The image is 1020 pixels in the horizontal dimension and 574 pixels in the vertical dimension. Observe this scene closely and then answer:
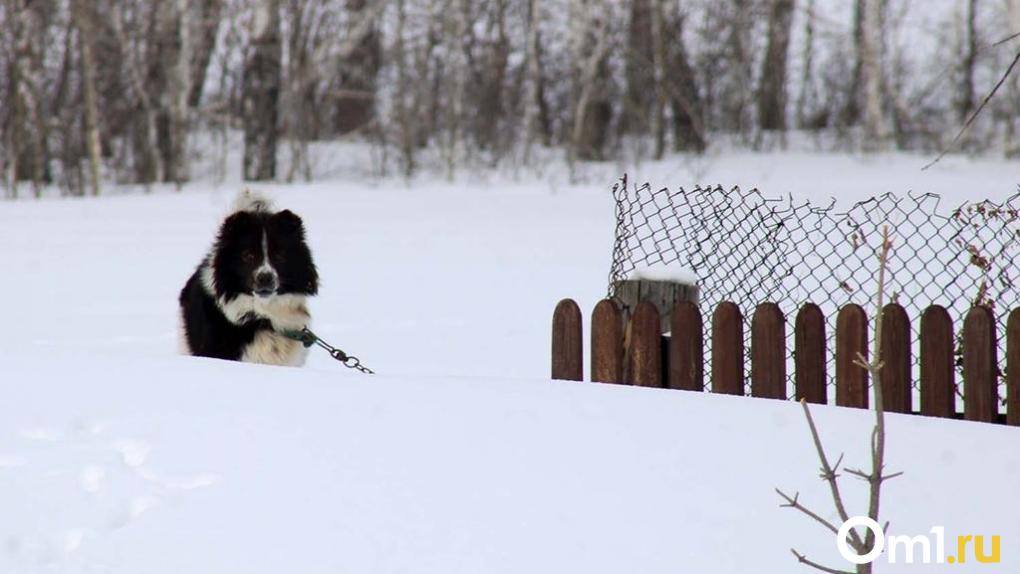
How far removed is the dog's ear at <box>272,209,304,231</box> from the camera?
217 inches

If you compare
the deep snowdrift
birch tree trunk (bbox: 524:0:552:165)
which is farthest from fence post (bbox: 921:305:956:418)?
birch tree trunk (bbox: 524:0:552:165)

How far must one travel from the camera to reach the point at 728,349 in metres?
4.50

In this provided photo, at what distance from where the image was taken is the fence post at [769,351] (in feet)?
14.5

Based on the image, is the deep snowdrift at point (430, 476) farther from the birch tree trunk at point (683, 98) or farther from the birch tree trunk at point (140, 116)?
the birch tree trunk at point (683, 98)

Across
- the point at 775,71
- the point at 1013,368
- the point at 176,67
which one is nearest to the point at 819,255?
the point at 1013,368

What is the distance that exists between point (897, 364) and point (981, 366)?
303 millimetres

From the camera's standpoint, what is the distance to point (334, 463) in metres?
3.43

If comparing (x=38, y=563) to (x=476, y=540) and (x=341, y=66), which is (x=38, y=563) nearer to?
(x=476, y=540)

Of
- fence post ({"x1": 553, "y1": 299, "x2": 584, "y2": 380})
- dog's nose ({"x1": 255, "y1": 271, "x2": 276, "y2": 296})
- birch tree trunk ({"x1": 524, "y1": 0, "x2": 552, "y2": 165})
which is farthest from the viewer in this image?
birch tree trunk ({"x1": 524, "y1": 0, "x2": 552, "y2": 165})

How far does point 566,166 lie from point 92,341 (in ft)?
40.2

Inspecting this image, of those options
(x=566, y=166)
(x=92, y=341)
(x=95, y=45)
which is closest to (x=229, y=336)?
(x=92, y=341)

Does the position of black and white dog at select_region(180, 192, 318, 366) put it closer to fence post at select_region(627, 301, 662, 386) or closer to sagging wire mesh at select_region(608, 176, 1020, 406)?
sagging wire mesh at select_region(608, 176, 1020, 406)

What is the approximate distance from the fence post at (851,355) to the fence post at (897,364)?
0.09 metres

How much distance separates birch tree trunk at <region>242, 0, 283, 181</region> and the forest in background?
34 millimetres
